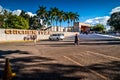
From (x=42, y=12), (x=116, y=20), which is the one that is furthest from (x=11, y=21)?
(x=116, y=20)

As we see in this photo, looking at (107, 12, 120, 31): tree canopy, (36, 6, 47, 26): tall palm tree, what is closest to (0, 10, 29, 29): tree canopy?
(36, 6, 47, 26): tall palm tree

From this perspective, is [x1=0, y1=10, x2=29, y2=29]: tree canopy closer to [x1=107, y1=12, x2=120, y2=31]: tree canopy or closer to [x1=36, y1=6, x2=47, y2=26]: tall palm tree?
[x1=36, y1=6, x2=47, y2=26]: tall palm tree

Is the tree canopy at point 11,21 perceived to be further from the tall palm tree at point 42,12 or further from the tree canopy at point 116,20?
the tree canopy at point 116,20

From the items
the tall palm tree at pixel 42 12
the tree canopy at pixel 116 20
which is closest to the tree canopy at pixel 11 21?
the tall palm tree at pixel 42 12

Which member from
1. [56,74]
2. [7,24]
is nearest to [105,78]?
[56,74]

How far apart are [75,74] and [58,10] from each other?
316 feet

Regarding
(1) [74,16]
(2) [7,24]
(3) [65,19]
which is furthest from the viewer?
(1) [74,16]

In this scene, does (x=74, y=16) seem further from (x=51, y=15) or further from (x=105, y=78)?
(x=105, y=78)

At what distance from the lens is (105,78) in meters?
9.38

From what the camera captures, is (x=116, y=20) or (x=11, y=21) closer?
(x=11, y=21)

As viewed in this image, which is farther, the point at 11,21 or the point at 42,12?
the point at 42,12

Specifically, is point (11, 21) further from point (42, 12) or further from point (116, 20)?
point (116, 20)

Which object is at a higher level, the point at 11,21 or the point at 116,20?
the point at 116,20

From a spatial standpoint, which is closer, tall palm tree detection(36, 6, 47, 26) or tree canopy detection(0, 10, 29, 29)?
tree canopy detection(0, 10, 29, 29)
